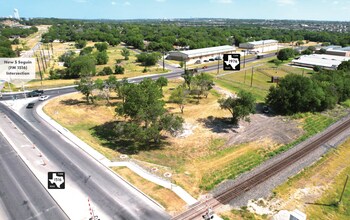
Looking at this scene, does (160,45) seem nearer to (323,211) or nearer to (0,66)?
(0,66)

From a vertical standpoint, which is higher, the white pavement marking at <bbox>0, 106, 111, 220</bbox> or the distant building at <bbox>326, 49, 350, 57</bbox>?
the distant building at <bbox>326, 49, 350, 57</bbox>

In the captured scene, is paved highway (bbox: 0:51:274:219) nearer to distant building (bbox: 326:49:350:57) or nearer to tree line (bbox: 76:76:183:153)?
tree line (bbox: 76:76:183:153)

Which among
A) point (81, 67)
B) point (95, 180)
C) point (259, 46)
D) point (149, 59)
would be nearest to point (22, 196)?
point (95, 180)

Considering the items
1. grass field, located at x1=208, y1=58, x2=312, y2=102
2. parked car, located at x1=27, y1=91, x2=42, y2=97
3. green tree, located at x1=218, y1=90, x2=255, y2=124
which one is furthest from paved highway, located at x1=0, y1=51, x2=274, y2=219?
grass field, located at x1=208, y1=58, x2=312, y2=102

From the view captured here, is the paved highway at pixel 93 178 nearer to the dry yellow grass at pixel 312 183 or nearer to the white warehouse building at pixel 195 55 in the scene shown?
the dry yellow grass at pixel 312 183

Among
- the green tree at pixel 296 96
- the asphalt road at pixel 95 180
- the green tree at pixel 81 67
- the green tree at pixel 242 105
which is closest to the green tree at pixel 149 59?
the green tree at pixel 81 67

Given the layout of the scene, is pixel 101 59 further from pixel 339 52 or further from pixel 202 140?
pixel 339 52

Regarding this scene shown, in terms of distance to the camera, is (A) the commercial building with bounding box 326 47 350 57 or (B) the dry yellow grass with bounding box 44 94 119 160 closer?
(B) the dry yellow grass with bounding box 44 94 119 160
